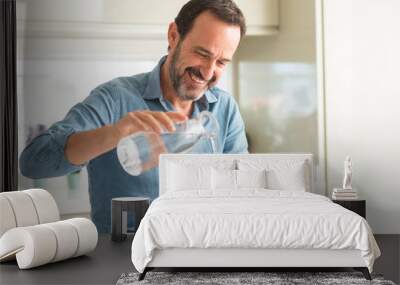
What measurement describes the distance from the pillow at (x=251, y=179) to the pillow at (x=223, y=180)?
5 centimetres

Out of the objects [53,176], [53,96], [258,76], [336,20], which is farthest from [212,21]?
[53,176]

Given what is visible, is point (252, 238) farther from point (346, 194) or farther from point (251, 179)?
point (346, 194)

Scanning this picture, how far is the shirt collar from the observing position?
738cm

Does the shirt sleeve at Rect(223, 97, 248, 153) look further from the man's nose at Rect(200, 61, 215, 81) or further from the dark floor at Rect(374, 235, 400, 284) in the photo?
the dark floor at Rect(374, 235, 400, 284)

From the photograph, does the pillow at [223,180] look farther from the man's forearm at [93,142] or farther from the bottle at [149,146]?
the man's forearm at [93,142]

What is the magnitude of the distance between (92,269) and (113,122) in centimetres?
215

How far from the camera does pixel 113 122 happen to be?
736 centimetres

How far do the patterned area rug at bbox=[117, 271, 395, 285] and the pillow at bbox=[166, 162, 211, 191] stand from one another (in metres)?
1.55

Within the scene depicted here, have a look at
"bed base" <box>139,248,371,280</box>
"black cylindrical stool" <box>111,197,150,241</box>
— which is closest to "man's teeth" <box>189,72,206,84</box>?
"black cylindrical stool" <box>111,197,150,241</box>

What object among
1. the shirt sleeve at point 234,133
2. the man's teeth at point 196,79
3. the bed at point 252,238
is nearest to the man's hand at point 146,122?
the man's teeth at point 196,79

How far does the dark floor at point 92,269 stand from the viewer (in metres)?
5.16

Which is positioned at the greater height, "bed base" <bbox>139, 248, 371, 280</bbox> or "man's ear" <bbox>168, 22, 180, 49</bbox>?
"man's ear" <bbox>168, 22, 180, 49</bbox>

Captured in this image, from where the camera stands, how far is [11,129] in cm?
735

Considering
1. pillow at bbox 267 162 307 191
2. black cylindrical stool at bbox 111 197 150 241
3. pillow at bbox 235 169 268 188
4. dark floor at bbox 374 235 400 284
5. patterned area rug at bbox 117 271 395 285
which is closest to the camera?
patterned area rug at bbox 117 271 395 285
